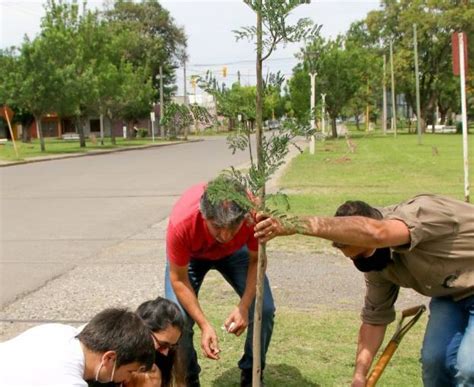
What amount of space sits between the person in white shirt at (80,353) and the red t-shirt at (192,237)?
110cm

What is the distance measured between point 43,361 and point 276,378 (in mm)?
2400

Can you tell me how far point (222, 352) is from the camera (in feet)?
17.1

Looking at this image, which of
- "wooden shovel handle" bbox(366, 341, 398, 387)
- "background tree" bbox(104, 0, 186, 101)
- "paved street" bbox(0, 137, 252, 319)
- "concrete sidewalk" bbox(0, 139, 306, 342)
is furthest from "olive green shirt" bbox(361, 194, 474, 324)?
"background tree" bbox(104, 0, 186, 101)

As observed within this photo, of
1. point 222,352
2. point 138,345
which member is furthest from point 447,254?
point 222,352

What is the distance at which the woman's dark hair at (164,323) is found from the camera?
12.3 ft

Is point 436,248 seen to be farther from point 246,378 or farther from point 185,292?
point 246,378

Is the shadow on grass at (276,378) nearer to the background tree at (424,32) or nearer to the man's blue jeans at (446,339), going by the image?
the man's blue jeans at (446,339)

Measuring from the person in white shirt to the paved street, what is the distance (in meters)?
4.04

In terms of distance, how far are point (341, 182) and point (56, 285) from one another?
11.3m

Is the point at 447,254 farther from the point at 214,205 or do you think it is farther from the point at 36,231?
the point at 36,231

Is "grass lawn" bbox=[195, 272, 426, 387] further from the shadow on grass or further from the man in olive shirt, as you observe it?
the man in olive shirt

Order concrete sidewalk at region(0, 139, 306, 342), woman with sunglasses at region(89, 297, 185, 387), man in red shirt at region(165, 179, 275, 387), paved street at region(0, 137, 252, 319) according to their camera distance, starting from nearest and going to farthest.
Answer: woman with sunglasses at region(89, 297, 185, 387), man in red shirt at region(165, 179, 275, 387), concrete sidewalk at region(0, 139, 306, 342), paved street at region(0, 137, 252, 319)

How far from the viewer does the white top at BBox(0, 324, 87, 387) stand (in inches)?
104

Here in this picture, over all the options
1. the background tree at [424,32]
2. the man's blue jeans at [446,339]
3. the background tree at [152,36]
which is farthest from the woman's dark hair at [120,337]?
the background tree at [152,36]
